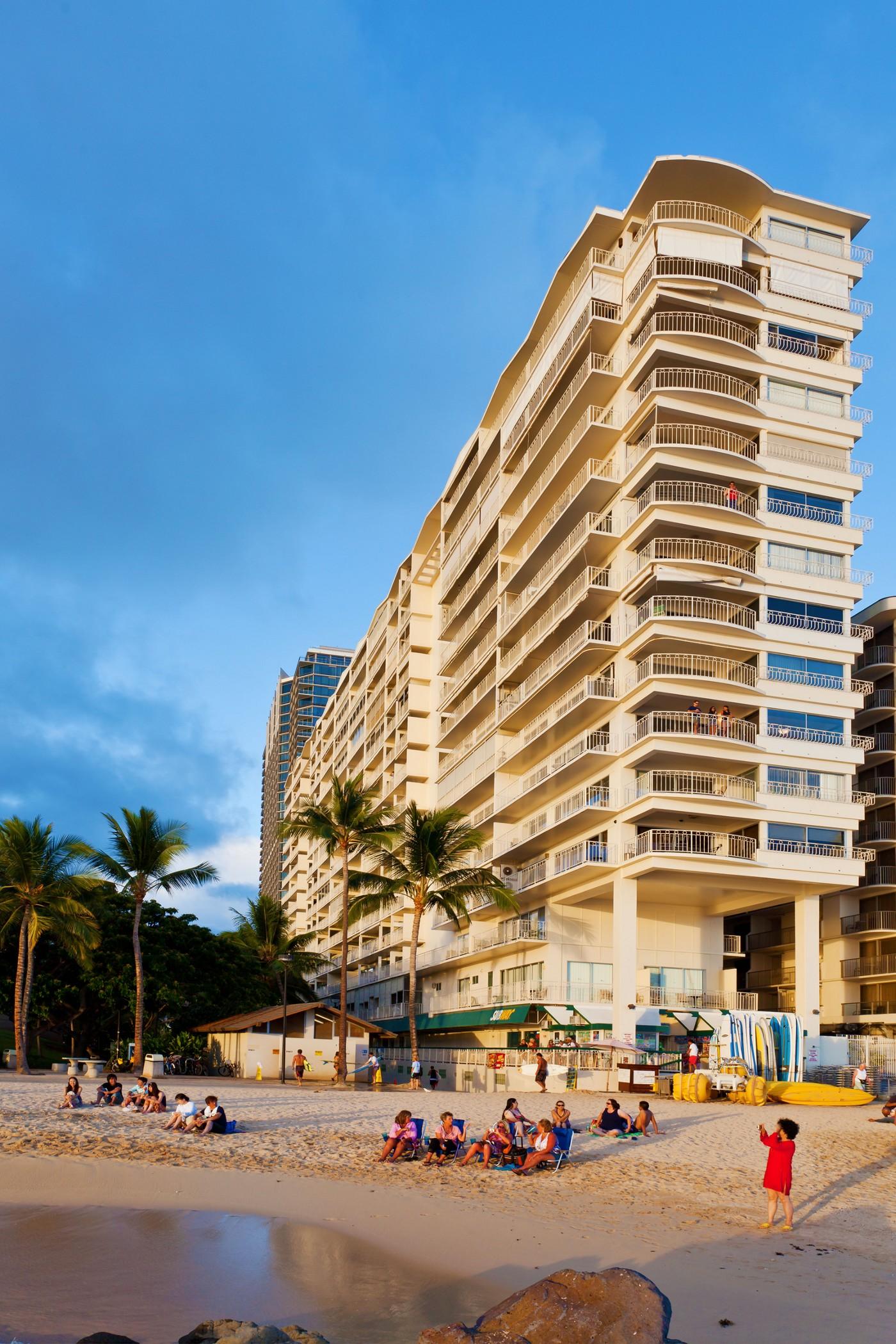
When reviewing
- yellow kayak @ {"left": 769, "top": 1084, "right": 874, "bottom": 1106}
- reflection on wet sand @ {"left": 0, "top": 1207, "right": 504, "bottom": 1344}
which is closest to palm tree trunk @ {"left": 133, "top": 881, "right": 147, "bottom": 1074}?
yellow kayak @ {"left": 769, "top": 1084, "right": 874, "bottom": 1106}

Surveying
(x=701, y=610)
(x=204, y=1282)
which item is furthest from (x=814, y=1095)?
(x=204, y=1282)

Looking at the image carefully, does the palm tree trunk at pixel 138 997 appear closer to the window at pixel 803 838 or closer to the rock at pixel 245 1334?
the window at pixel 803 838

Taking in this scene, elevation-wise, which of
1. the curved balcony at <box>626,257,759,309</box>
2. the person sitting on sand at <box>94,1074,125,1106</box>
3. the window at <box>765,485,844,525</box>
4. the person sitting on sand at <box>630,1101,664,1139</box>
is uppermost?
the curved balcony at <box>626,257,759,309</box>

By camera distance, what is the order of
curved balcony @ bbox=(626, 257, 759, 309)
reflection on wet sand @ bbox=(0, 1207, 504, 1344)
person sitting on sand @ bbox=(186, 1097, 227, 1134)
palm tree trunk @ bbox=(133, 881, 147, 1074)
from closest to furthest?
reflection on wet sand @ bbox=(0, 1207, 504, 1344) < person sitting on sand @ bbox=(186, 1097, 227, 1134) < curved balcony @ bbox=(626, 257, 759, 309) < palm tree trunk @ bbox=(133, 881, 147, 1074)

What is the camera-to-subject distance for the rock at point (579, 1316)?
9.59m

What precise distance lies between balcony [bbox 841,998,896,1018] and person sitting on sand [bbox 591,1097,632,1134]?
91.9 feet

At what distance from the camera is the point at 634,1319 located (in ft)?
32.0

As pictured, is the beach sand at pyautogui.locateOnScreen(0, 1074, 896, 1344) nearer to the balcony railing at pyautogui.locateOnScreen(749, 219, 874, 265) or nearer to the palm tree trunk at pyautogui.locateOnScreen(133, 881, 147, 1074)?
the palm tree trunk at pyautogui.locateOnScreen(133, 881, 147, 1074)

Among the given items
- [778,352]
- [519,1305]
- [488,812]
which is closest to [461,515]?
[488,812]

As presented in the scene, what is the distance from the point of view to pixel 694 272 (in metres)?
44.3

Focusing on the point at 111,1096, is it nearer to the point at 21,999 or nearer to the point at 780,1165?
the point at 780,1165

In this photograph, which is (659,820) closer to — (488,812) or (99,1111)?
(488,812)

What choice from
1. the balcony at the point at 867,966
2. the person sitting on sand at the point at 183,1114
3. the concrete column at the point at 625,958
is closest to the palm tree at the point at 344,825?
the concrete column at the point at 625,958

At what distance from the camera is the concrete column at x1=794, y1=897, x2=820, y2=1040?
40500 millimetres
